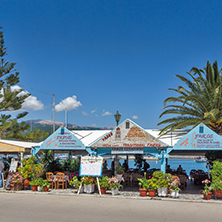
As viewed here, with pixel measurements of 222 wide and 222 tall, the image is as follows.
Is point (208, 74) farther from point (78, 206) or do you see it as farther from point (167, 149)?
point (78, 206)

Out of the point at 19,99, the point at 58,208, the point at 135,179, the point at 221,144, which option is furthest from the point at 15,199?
the point at 19,99

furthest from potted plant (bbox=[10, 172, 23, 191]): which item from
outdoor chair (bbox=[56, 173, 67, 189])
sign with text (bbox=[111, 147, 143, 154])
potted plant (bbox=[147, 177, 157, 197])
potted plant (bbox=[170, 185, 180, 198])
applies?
potted plant (bbox=[170, 185, 180, 198])

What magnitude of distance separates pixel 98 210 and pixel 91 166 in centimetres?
389

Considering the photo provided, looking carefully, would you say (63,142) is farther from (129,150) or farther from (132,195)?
(132,195)

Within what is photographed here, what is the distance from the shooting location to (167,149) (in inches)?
547

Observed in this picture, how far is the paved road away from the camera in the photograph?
889cm

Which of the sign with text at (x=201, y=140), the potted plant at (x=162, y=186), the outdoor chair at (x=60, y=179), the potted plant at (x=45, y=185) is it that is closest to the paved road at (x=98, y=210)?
the potted plant at (x=162, y=186)

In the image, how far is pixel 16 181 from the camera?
1452cm

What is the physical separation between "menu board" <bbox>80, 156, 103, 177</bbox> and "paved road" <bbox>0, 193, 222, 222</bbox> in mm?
1191

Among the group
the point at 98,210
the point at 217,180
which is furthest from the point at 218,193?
the point at 98,210

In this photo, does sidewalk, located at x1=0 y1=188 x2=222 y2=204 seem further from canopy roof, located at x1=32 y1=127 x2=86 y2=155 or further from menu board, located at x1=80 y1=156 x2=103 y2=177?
canopy roof, located at x1=32 y1=127 x2=86 y2=155

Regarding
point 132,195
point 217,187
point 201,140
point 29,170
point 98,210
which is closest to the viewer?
point 98,210

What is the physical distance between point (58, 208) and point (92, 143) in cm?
465

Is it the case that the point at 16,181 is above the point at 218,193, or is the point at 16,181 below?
above
